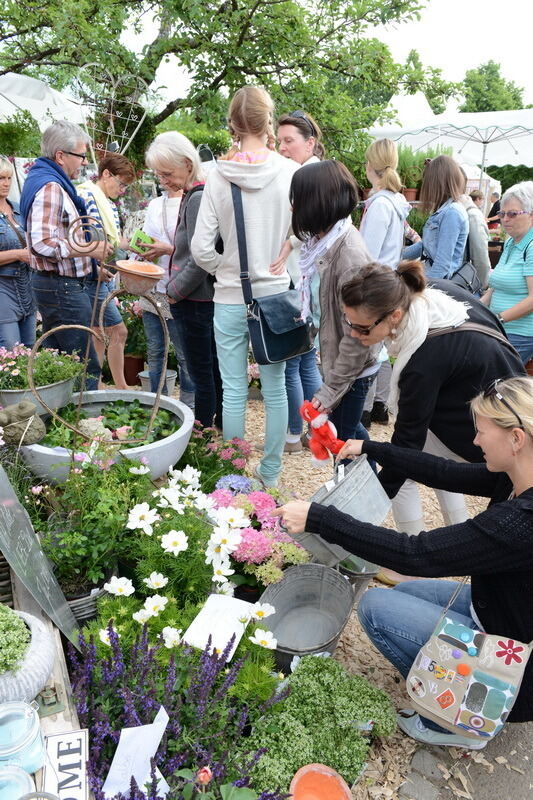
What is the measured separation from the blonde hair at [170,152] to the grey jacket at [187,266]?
0.79ft

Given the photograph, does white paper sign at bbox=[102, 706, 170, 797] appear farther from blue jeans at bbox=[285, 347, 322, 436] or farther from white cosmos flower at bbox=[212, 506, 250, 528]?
blue jeans at bbox=[285, 347, 322, 436]

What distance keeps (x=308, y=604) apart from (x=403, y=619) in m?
0.51

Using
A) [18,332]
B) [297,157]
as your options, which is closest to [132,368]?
[18,332]

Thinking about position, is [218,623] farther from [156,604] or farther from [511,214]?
[511,214]

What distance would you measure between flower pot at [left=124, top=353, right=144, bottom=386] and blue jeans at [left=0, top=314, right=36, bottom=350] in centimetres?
91

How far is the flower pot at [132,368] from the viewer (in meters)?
4.88

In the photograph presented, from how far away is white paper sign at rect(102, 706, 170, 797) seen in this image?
1.38 meters

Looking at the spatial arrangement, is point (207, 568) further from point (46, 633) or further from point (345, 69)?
point (345, 69)

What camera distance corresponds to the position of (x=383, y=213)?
3.99 m

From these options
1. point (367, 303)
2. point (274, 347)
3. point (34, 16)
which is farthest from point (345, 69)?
point (367, 303)

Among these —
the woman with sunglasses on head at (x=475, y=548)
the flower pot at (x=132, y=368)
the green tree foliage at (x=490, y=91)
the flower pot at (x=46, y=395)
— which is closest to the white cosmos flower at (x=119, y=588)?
the woman with sunglasses on head at (x=475, y=548)

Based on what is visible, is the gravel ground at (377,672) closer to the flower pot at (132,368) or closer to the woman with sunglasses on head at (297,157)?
the woman with sunglasses on head at (297,157)

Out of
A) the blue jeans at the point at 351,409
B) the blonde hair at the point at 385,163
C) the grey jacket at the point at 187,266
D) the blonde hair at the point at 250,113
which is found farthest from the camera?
the blonde hair at the point at 385,163

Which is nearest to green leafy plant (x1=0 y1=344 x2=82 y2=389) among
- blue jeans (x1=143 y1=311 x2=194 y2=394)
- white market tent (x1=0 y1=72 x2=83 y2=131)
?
blue jeans (x1=143 y1=311 x2=194 y2=394)
